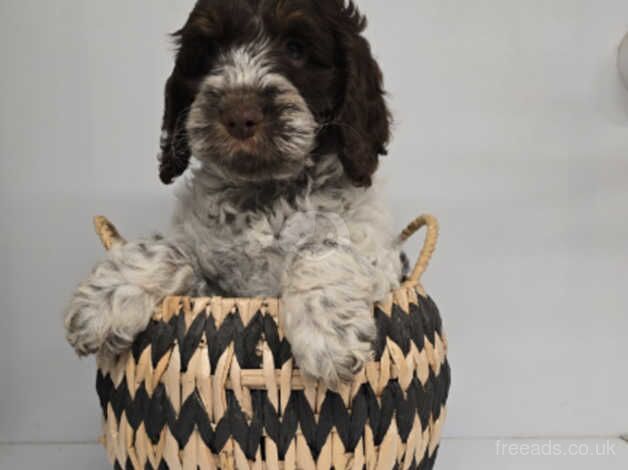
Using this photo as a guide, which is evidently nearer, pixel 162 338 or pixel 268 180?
pixel 162 338

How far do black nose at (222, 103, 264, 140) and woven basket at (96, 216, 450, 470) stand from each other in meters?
0.32

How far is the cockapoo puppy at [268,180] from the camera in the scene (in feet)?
4.43

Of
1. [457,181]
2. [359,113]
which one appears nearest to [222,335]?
[359,113]

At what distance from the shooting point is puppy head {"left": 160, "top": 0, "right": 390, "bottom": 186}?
1.42 m

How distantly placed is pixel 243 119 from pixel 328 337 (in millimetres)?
449

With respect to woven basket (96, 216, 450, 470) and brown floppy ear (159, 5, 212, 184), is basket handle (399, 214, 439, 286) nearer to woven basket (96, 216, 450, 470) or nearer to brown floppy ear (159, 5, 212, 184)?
woven basket (96, 216, 450, 470)

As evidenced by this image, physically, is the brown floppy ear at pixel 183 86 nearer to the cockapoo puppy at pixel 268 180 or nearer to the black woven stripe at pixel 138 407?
the cockapoo puppy at pixel 268 180

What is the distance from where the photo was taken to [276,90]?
57.0 inches

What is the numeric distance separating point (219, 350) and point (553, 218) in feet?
5.04

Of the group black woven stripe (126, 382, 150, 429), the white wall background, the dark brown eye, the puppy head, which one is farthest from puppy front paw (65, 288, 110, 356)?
the white wall background

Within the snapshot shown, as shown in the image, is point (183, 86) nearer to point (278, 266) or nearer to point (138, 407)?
point (278, 266)

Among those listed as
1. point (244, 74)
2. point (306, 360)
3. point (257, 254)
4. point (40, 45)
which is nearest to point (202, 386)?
point (306, 360)

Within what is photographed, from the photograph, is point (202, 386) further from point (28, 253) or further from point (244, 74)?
point (28, 253)

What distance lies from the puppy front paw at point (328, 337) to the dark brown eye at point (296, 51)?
551 millimetres
